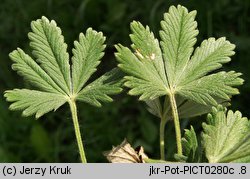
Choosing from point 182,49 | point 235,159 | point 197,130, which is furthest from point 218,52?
point 197,130

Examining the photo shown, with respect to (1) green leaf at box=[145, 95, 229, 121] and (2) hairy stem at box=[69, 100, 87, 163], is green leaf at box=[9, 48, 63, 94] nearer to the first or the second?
(2) hairy stem at box=[69, 100, 87, 163]

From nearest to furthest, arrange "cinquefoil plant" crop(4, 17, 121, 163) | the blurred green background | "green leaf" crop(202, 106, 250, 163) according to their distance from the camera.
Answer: "green leaf" crop(202, 106, 250, 163) < "cinquefoil plant" crop(4, 17, 121, 163) < the blurred green background

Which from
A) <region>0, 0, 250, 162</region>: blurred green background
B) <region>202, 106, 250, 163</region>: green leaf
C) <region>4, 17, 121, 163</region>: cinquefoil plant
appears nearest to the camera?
<region>202, 106, 250, 163</region>: green leaf

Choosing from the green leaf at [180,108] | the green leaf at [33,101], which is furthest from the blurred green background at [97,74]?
the green leaf at [33,101]

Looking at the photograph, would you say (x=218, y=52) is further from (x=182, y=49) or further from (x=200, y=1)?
(x=200, y=1)

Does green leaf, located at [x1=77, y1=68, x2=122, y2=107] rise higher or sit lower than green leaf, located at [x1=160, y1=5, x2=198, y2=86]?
lower

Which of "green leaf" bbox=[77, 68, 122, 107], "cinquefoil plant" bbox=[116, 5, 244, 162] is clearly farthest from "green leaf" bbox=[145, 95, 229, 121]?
"green leaf" bbox=[77, 68, 122, 107]
